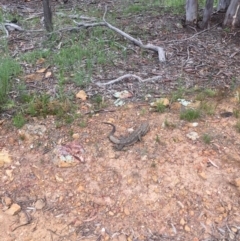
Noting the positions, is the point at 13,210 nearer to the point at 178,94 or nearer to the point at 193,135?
the point at 193,135

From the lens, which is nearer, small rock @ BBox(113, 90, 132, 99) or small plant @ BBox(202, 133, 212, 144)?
small plant @ BBox(202, 133, 212, 144)

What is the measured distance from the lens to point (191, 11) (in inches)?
201

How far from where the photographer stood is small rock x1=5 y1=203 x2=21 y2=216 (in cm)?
255

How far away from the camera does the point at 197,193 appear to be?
2.61m

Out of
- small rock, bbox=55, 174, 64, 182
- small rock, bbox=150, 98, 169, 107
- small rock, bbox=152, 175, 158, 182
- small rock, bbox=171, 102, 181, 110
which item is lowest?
small rock, bbox=55, 174, 64, 182

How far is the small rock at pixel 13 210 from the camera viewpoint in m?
2.55

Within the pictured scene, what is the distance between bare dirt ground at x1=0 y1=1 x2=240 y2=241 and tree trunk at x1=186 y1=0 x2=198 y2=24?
6.48 feet

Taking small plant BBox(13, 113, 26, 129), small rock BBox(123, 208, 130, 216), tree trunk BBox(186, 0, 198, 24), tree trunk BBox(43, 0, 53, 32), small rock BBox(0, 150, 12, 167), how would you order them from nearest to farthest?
small rock BBox(123, 208, 130, 216)
small rock BBox(0, 150, 12, 167)
small plant BBox(13, 113, 26, 129)
tree trunk BBox(43, 0, 53, 32)
tree trunk BBox(186, 0, 198, 24)

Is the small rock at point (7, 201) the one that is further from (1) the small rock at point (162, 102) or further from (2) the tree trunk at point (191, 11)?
(2) the tree trunk at point (191, 11)

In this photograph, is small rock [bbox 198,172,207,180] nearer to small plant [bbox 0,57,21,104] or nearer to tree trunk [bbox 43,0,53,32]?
A: small plant [bbox 0,57,21,104]

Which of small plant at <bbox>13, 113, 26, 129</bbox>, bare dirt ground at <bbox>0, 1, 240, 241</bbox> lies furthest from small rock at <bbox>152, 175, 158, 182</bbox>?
small plant at <bbox>13, 113, 26, 129</bbox>

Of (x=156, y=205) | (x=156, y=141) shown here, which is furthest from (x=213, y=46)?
(x=156, y=205)

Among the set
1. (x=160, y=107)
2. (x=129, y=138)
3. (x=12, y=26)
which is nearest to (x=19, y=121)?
(x=129, y=138)

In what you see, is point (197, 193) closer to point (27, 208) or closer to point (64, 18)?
point (27, 208)
